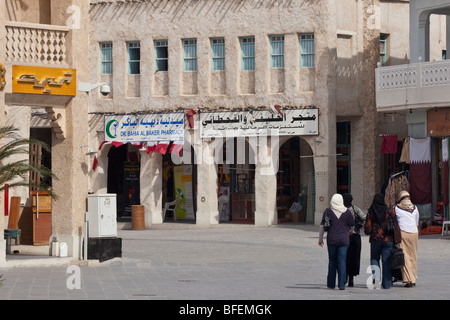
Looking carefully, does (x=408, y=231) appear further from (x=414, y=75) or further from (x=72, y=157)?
(x=414, y=75)

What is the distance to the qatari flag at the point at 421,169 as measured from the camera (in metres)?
32.9

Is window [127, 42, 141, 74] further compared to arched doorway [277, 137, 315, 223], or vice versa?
window [127, 42, 141, 74]

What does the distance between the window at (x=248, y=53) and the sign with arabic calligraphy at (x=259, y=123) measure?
5.56 feet

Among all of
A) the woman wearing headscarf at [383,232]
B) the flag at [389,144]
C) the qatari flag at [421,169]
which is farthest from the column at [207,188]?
the woman wearing headscarf at [383,232]

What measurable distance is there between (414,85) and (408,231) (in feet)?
52.4

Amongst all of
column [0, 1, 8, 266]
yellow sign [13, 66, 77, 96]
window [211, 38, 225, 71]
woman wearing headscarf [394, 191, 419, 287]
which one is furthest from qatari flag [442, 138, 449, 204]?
column [0, 1, 8, 266]

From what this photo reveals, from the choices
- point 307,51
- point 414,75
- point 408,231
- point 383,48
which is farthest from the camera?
point 383,48

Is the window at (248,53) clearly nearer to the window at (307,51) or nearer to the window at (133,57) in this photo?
the window at (307,51)

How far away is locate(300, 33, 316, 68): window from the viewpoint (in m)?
37.0

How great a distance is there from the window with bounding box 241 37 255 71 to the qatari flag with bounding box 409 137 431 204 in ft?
24.5

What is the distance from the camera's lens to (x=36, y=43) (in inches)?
872

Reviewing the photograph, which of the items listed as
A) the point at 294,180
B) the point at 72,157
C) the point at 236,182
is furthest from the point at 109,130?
the point at 72,157

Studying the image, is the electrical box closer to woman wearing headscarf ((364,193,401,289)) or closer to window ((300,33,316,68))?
woman wearing headscarf ((364,193,401,289))

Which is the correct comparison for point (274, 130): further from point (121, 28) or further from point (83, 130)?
point (83, 130)
